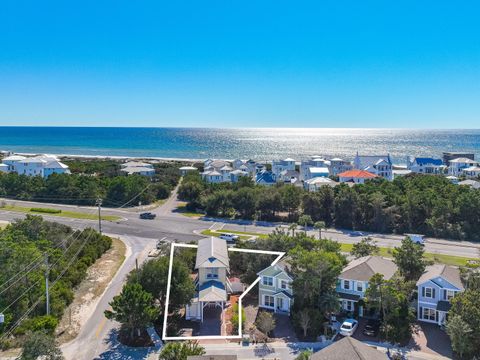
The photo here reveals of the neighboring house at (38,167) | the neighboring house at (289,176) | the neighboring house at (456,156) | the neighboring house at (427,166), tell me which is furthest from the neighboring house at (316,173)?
the neighboring house at (38,167)

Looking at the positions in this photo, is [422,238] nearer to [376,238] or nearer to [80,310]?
[376,238]

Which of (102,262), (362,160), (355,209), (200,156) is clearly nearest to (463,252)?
(355,209)

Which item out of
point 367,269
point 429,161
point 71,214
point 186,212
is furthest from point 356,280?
point 429,161

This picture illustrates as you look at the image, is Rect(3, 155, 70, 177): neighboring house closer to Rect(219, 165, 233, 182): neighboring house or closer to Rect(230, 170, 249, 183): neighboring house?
Rect(219, 165, 233, 182): neighboring house

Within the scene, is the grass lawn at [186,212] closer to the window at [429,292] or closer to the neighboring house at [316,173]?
the neighboring house at [316,173]

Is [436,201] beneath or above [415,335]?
above

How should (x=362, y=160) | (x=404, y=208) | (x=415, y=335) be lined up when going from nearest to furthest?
(x=415, y=335) < (x=404, y=208) < (x=362, y=160)

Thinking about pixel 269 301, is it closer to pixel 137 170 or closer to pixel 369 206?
pixel 369 206
